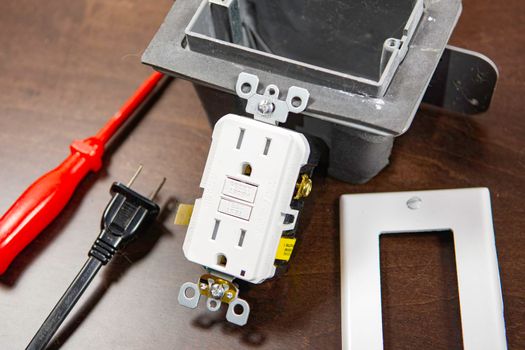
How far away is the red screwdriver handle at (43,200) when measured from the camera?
28.2 inches

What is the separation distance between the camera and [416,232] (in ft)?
2.39

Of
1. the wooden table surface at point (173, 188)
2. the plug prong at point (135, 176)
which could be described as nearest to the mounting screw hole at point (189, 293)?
the wooden table surface at point (173, 188)

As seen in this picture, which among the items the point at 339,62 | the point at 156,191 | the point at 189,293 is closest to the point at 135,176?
the point at 156,191

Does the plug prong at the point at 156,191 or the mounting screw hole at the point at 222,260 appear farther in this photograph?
the plug prong at the point at 156,191

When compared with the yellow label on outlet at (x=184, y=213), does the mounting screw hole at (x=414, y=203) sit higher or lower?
higher

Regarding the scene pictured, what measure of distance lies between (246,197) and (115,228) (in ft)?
0.52

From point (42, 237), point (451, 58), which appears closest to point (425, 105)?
Result: point (451, 58)

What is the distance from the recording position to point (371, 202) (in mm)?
731

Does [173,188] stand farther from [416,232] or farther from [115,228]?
[416,232]

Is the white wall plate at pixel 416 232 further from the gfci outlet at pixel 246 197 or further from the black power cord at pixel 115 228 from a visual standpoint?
the black power cord at pixel 115 228

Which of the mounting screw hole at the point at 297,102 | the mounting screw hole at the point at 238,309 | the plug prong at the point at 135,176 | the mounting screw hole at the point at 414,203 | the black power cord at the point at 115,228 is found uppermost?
the mounting screw hole at the point at 297,102

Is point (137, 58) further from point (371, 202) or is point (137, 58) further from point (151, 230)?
point (371, 202)

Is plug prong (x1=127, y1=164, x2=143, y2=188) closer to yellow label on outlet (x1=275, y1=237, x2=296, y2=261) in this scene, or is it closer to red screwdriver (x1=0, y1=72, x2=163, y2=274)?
red screwdriver (x1=0, y1=72, x2=163, y2=274)

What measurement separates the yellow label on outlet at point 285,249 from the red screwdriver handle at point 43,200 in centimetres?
24
